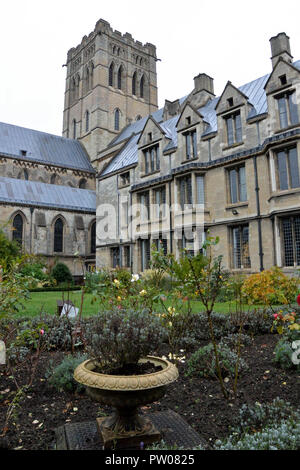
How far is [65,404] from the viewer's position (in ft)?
12.9

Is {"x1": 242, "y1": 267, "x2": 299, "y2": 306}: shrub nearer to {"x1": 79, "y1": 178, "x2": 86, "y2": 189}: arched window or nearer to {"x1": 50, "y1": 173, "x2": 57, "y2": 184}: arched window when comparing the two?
{"x1": 50, "y1": 173, "x2": 57, "y2": 184}: arched window

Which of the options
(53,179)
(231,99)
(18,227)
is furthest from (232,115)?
(53,179)

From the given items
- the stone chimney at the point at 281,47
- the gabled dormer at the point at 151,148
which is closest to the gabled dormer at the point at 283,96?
the stone chimney at the point at 281,47

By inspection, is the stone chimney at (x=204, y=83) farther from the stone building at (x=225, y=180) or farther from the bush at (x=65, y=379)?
the bush at (x=65, y=379)

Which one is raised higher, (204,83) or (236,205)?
(204,83)

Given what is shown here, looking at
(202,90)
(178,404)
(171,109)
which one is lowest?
(178,404)

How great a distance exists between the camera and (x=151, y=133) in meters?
22.3

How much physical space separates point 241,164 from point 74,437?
629 inches

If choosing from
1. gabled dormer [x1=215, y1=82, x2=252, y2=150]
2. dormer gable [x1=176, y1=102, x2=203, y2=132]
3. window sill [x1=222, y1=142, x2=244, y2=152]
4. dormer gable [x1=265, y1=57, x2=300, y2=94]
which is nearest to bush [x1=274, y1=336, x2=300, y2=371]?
window sill [x1=222, y1=142, x2=244, y2=152]

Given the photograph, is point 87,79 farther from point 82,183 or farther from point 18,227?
point 18,227

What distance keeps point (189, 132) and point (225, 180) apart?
173 inches

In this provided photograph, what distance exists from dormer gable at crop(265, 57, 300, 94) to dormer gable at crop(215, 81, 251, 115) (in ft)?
5.20

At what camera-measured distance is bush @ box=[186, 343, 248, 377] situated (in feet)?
15.7

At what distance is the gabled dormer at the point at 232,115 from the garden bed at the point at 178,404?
1453 centimetres
